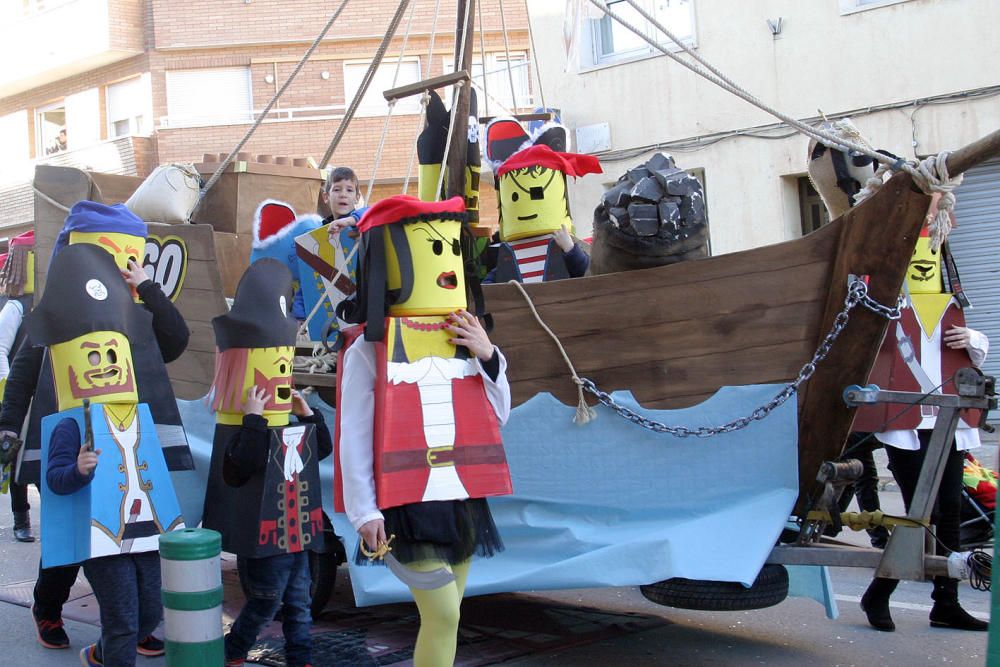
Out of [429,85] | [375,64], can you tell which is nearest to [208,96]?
[375,64]

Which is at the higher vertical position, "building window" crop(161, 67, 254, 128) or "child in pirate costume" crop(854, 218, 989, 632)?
"building window" crop(161, 67, 254, 128)

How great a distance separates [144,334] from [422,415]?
1539 mm

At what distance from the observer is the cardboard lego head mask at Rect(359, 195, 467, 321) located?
3.68m

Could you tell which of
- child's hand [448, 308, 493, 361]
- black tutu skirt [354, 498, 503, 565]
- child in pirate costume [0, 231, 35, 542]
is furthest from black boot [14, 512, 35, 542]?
child's hand [448, 308, 493, 361]

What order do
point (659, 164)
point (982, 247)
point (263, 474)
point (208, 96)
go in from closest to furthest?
point (263, 474), point (659, 164), point (982, 247), point (208, 96)

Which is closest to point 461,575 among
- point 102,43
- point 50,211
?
point 50,211

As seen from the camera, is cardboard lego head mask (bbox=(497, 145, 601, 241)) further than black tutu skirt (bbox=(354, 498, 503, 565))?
Yes

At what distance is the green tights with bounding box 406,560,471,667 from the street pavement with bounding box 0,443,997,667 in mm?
1397

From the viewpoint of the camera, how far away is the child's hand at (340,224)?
17.6 feet

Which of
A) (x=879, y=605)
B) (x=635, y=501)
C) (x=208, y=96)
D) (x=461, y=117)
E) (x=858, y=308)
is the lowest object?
(x=879, y=605)

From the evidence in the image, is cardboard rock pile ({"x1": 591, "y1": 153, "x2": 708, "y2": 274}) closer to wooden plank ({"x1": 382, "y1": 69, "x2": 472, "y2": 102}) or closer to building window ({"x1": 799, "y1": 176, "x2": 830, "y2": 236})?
wooden plank ({"x1": 382, "y1": 69, "x2": 472, "y2": 102})

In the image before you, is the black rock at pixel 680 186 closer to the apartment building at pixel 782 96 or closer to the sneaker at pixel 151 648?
the sneaker at pixel 151 648

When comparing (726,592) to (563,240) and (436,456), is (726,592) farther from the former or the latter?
(563,240)

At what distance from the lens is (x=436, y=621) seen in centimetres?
343
